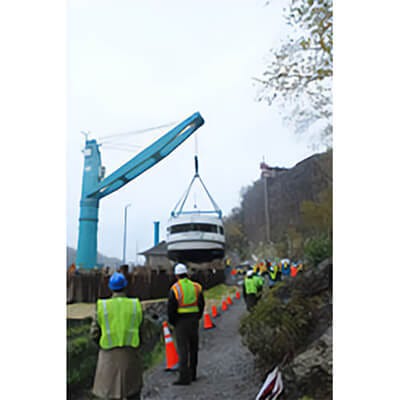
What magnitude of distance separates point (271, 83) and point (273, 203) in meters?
0.89

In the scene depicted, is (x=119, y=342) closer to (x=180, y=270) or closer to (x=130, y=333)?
(x=130, y=333)

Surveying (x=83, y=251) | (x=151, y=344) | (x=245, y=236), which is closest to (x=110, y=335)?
(x=151, y=344)

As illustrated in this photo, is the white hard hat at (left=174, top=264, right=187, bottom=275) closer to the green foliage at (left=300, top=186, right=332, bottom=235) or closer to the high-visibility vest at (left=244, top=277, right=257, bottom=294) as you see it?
the high-visibility vest at (left=244, top=277, right=257, bottom=294)

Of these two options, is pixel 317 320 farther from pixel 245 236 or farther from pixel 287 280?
pixel 245 236

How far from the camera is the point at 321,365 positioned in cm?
300

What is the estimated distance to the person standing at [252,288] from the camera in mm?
3180

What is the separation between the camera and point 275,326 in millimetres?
3082

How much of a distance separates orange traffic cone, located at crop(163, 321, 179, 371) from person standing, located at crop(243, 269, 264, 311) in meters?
0.63

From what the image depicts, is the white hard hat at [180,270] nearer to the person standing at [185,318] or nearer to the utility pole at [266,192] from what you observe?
the person standing at [185,318]

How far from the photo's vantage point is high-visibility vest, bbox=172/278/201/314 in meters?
2.87

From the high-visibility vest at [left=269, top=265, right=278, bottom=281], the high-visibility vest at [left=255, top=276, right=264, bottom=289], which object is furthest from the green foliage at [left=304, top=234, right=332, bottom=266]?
the high-visibility vest at [left=255, top=276, right=264, bottom=289]

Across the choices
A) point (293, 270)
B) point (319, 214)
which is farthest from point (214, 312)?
point (319, 214)

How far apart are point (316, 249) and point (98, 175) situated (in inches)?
65.8

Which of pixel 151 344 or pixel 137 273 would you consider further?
pixel 137 273
